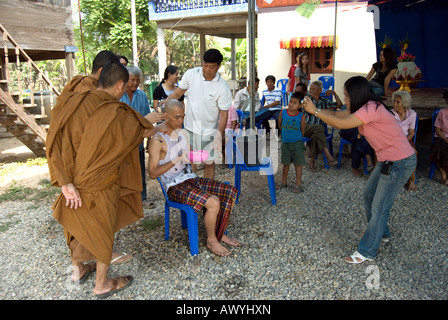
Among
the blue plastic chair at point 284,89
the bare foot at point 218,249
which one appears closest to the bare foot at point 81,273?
the bare foot at point 218,249

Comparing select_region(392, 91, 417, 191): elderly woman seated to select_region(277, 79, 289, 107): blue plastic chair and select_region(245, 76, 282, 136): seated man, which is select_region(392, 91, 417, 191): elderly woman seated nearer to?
select_region(245, 76, 282, 136): seated man

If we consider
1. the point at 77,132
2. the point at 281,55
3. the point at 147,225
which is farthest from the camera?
the point at 281,55

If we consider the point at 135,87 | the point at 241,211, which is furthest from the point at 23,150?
the point at 241,211

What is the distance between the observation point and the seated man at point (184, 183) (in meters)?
3.16

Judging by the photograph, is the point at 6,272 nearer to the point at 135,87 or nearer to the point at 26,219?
the point at 26,219

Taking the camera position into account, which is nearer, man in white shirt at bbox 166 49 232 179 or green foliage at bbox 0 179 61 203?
man in white shirt at bbox 166 49 232 179

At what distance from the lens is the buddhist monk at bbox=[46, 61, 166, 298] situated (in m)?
2.46

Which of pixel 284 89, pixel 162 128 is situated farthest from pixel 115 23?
pixel 162 128

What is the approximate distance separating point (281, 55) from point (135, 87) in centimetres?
866

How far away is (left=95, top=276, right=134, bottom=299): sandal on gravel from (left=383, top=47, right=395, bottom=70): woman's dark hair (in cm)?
470

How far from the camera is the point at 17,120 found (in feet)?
24.3

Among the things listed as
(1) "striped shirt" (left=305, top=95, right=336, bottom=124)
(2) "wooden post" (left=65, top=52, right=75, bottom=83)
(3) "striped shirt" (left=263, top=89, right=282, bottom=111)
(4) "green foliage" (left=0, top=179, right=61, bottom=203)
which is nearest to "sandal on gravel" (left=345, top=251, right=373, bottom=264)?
(1) "striped shirt" (left=305, top=95, right=336, bottom=124)

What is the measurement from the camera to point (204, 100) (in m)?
4.24

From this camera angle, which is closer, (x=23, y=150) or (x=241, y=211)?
(x=241, y=211)
